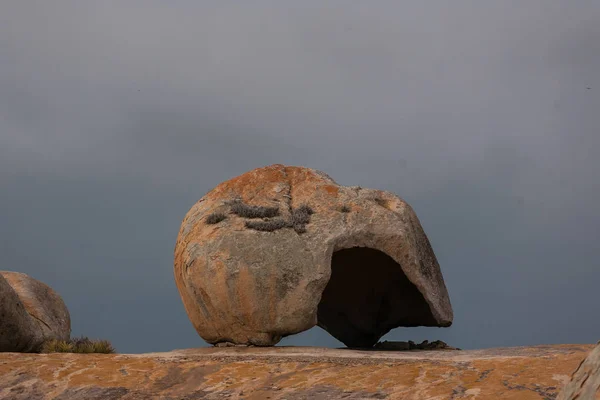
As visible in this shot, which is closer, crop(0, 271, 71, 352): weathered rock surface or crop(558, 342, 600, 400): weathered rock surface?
crop(558, 342, 600, 400): weathered rock surface

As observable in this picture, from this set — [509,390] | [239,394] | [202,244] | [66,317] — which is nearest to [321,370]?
[239,394]

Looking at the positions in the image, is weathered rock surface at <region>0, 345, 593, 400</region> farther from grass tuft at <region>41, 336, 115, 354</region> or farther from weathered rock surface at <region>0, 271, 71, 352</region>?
weathered rock surface at <region>0, 271, 71, 352</region>

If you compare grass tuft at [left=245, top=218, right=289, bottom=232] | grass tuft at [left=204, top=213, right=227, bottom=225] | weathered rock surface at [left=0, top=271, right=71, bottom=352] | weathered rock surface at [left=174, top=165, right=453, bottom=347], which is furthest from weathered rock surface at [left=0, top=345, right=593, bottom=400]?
weathered rock surface at [left=0, top=271, right=71, bottom=352]

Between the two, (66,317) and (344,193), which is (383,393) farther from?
(66,317)

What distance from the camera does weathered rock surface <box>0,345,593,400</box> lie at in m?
11.9

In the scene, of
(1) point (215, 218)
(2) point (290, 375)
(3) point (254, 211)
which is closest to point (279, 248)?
(3) point (254, 211)

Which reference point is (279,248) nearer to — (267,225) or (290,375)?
(267,225)

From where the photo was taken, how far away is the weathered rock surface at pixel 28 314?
1903 centimetres

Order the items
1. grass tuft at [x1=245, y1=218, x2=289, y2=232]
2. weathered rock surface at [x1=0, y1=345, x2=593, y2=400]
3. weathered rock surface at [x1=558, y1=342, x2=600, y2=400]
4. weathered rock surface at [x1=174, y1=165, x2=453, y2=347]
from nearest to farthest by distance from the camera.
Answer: weathered rock surface at [x1=558, y1=342, x2=600, y2=400] < weathered rock surface at [x1=0, y1=345, x2=593, y2=400] < weathered rock surface at [x1=174, y1=165, x2=453, y2=347] < grass tuft at [x1=245, y1=218, x2=289, y2=232]

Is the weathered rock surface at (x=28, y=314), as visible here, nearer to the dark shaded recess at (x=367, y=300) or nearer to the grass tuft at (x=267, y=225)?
the grass tuft at (x=267, y=225)

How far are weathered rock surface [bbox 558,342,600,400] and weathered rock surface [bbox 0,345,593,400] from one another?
7773 millimetres

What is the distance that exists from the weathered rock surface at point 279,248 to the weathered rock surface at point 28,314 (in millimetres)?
4603

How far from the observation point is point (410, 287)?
21.8 meters

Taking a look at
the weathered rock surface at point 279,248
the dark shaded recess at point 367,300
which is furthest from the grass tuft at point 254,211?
the dark shaded recess at point 367,300
